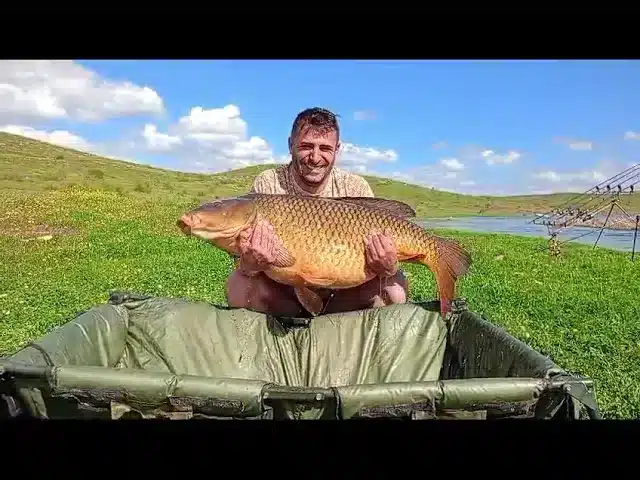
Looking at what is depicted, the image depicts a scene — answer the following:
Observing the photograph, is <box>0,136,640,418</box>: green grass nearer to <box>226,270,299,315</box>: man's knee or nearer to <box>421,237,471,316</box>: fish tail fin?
<box>421,237,471,316</box>: fish tail fin

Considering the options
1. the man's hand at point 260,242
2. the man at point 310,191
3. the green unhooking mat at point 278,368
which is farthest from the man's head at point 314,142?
the green unhooking mat at point 278,368

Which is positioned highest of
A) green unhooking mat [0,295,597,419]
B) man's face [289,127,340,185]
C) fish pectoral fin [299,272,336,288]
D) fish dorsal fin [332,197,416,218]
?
man's face [289,127,340,185]

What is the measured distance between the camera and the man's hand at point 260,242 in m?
1.87

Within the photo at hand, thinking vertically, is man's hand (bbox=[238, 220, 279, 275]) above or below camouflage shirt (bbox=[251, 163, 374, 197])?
below

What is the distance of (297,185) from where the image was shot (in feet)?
7.43

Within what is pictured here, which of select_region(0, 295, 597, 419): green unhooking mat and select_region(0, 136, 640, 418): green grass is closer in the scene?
select_region(0, 295, 597, 419): green unhooking mat

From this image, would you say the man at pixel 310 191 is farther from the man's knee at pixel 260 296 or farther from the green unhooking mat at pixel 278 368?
the green unhooking mat at pixel 278 368

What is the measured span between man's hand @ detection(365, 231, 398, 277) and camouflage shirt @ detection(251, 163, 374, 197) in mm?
423

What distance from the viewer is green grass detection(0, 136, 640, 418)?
11.1 feet

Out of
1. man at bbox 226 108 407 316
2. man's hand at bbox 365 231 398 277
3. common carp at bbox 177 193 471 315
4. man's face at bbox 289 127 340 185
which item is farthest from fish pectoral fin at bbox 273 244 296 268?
man's face at bbox 289 127 340 185
